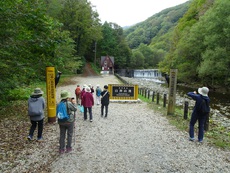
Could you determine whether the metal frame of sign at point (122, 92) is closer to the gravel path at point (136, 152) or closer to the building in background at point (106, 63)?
the gravel path at point (136, 152)

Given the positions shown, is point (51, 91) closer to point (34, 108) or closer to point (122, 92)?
point (34, 108)

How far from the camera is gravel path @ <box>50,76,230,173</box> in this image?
4.87 m

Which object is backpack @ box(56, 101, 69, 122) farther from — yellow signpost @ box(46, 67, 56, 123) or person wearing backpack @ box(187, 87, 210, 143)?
person wearing backpack @ box(187, 87, 210, 143)

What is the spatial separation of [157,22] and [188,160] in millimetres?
183072

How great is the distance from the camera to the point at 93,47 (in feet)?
199

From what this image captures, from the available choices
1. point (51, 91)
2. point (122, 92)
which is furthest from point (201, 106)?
point (122, 92)

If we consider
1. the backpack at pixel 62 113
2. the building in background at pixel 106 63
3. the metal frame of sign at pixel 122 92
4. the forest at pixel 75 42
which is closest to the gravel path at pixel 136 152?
the backpack at pixel 62 113

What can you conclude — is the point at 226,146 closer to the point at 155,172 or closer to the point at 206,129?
the point at 206,129

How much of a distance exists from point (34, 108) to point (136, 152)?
349 centimetres

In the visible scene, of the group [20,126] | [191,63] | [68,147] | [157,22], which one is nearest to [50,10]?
[191,63]

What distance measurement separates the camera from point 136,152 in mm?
5754

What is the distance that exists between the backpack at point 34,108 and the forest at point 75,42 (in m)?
1.78

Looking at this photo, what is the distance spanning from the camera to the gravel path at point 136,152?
4.87 metres

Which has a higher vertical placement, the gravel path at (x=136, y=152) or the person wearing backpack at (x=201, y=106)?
the person wearing backpack at (x=201, y=106)
